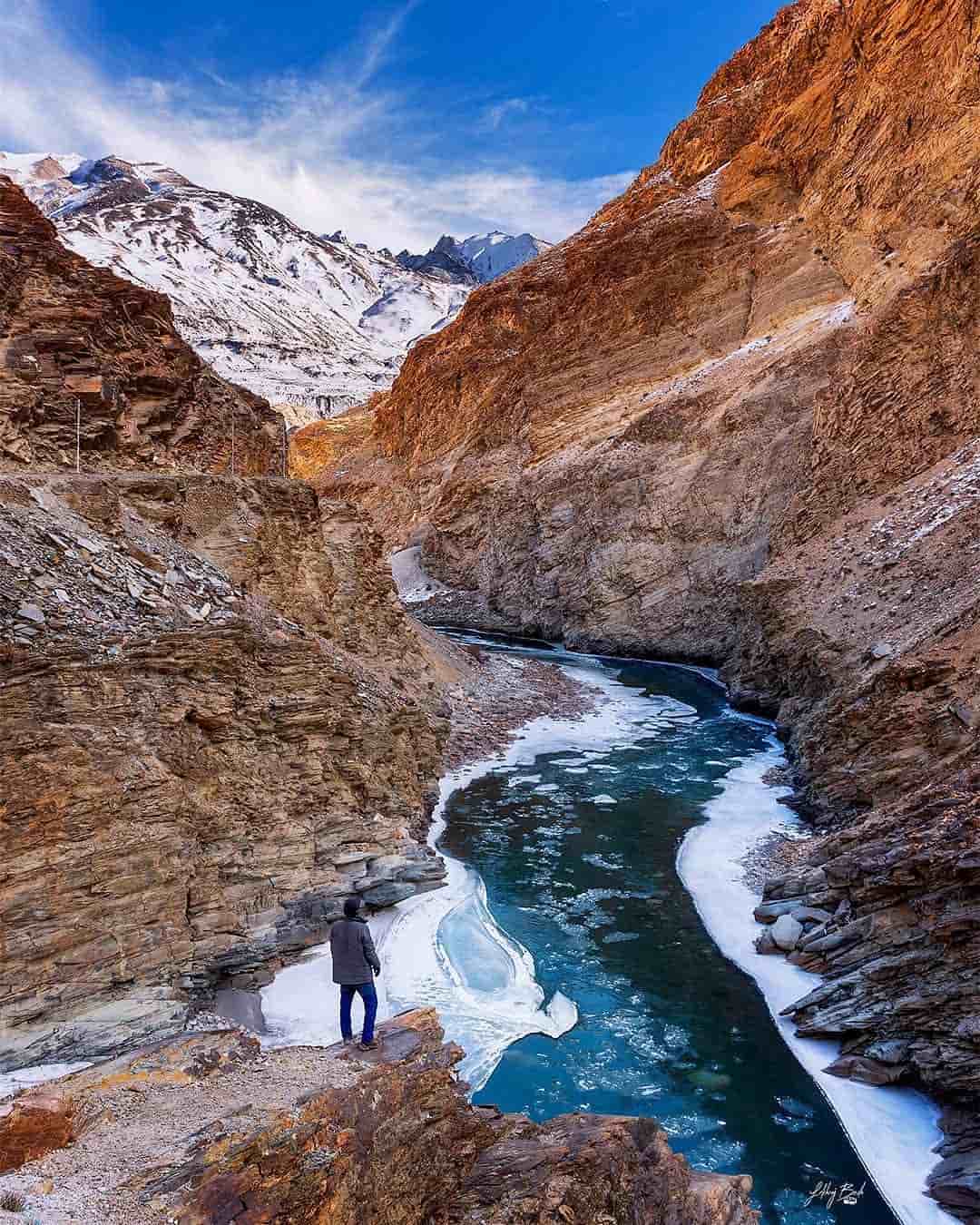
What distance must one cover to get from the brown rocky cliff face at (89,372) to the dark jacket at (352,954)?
11653 millimetres

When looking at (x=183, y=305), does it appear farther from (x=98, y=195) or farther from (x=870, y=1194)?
(x=870, y=1194)

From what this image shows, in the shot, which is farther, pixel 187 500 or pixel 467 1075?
pixel 187 500

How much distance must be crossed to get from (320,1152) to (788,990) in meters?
7.88

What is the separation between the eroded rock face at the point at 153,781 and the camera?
8.73 metres

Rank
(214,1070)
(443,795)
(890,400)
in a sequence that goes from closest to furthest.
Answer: (214,1070), (443,795), (890,400)

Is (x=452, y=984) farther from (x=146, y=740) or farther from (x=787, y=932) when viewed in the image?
(x=146, y=740)

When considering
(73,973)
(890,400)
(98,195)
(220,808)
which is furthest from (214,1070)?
(98,195)

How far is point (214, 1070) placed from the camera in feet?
21.3

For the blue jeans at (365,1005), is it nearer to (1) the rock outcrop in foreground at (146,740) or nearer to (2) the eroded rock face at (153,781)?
(1) the rock outcrop in foreground at (146,740)

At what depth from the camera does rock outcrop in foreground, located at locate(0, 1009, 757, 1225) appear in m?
4.71

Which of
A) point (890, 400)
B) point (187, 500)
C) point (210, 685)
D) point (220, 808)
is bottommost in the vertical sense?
point (220, 808)

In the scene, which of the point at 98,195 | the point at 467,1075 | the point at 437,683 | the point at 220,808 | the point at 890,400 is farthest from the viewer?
the point at 98,195

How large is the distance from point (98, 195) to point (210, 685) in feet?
677

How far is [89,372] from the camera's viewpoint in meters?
17.6
